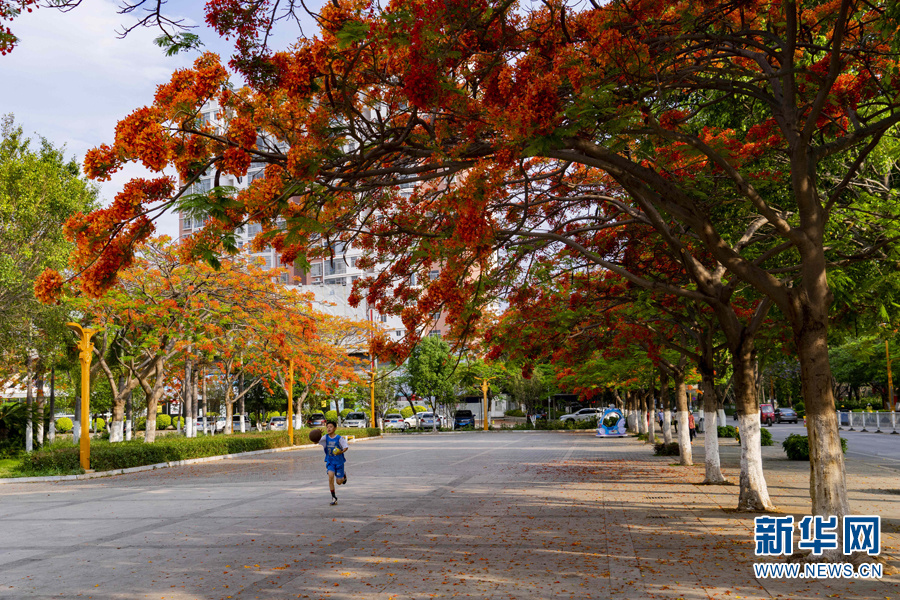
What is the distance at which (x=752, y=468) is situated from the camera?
11.8 m

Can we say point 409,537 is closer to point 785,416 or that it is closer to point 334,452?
point 334,452

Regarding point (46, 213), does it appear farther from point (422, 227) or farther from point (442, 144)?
point (442, 144)

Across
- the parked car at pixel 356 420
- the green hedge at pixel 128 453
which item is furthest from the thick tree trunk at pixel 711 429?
the parked car at pixel 356 420

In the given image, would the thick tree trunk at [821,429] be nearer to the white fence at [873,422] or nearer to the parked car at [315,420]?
the white fence at [873,422]

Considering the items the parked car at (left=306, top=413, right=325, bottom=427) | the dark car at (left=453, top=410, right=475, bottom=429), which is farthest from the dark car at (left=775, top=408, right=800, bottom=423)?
the parked car at (left=306, top=413, right=325, bottom=427)

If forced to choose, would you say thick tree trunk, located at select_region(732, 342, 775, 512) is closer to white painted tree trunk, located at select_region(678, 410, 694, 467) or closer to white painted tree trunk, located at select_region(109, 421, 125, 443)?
white painted tree trunk, located at select_region(678, 410, 694, 467)

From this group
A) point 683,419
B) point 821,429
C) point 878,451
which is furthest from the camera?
point 878,451

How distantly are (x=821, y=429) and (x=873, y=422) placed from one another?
44.0m

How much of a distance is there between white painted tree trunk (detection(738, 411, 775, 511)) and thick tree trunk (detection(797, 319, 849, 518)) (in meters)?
3.97

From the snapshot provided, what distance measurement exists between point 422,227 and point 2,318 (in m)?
17.4

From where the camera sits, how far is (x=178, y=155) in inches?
289

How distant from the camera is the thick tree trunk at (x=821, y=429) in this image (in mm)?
7695

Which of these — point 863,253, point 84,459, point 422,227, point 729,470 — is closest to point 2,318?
point 84,459

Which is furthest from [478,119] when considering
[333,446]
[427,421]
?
[427,421]
